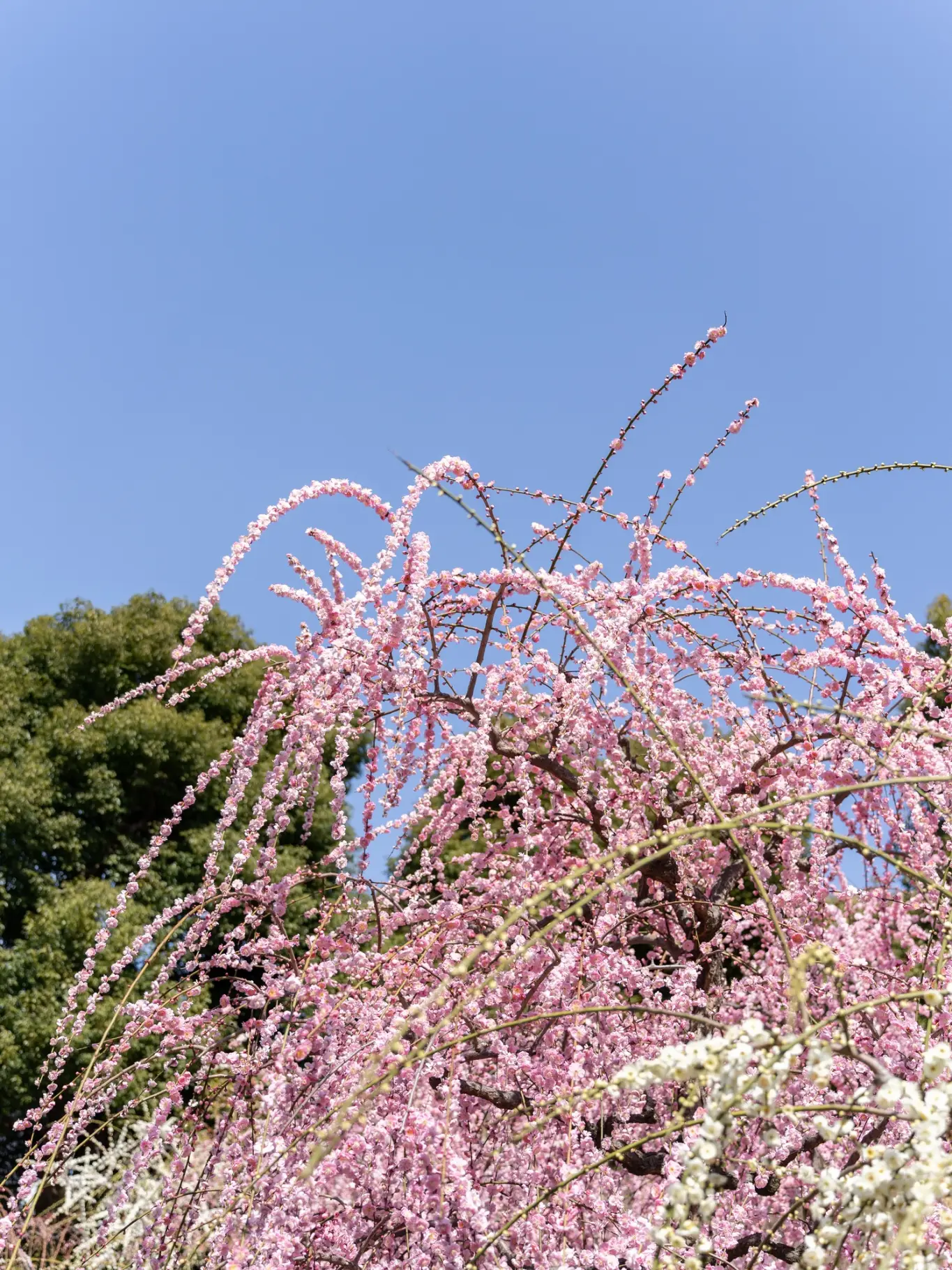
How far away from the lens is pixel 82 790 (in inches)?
421

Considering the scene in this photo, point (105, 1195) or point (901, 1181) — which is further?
point (105, 1195)

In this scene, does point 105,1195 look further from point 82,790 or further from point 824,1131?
point 824,1131

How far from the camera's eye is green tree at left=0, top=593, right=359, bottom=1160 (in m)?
9.16

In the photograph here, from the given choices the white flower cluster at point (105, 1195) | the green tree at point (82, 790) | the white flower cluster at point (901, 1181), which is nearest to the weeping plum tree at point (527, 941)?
the white flower cluster at point (901, 1181)

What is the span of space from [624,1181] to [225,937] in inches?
66.5

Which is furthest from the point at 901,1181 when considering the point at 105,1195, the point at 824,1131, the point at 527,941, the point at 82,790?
the point at 82,790

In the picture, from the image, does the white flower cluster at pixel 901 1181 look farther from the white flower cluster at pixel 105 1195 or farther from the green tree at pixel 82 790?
the green tree at pixel 82 790

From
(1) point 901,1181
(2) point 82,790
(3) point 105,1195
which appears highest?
(2) point 82,790

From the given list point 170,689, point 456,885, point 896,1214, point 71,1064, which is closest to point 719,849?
point 456,885

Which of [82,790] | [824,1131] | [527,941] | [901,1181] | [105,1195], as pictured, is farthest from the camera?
[82,790]

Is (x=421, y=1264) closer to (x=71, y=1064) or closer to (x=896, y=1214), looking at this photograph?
(x=896, y=1214)

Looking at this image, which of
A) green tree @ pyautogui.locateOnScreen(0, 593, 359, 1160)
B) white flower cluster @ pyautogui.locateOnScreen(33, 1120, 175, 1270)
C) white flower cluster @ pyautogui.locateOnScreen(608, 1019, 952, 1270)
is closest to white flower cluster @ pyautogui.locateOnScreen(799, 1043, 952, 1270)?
white flower cluster @ pyautogui.locateOnScreen(608, 1019, 952, 1270)

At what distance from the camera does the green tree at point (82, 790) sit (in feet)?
30.0

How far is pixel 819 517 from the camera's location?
3.63 metres
